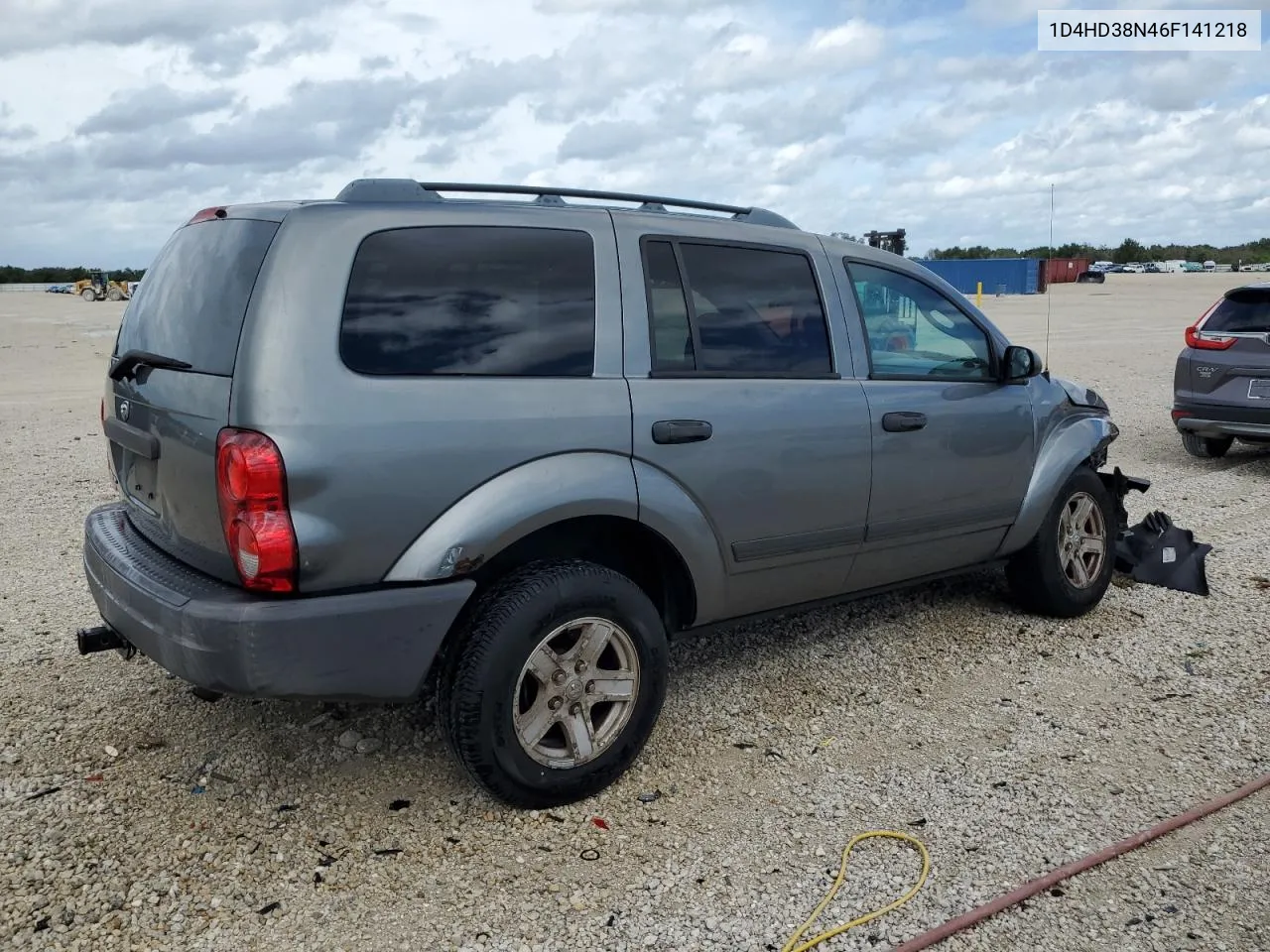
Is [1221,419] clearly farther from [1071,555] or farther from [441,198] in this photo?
[441,198]

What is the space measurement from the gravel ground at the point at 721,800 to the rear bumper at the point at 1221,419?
363 centimetres

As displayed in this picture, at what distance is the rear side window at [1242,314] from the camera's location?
8289 mm

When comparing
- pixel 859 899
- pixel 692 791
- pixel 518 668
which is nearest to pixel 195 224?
pixel 518 668

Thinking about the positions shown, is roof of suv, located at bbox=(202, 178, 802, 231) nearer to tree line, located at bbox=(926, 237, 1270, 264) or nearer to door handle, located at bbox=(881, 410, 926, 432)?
door handle, located at bbox=(881, 410, 926, 432)

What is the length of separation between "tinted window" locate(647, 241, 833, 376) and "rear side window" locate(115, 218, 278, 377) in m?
1.29

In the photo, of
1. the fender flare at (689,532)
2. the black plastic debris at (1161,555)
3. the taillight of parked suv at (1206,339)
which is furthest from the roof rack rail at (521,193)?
the taillight of parked suv at (1206,339)

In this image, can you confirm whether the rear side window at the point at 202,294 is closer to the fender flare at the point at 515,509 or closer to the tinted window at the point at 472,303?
the tinted window at the point at 472,303

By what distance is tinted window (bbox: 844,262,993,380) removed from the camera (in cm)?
424

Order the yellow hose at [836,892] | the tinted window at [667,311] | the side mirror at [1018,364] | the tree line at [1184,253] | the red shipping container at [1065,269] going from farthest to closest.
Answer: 1. the tree line at [1184,253]
2. the red shipping container at [1065,269]
3. the side mirror at [1018,364]
4. the tinted window at [667,311]
5. the yellow hose at [836,892]

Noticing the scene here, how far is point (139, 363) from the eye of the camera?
11.0 feet

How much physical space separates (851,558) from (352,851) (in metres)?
2.13

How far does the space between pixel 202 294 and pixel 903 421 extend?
2.58 meters

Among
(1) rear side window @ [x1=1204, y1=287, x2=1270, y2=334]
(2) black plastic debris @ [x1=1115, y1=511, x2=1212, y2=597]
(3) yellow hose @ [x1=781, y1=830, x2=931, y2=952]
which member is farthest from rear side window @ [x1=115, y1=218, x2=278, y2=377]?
(1) rear side window @ [x1=1204, y1=287, x2=1270, y2=334]

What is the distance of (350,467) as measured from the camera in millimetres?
2832
